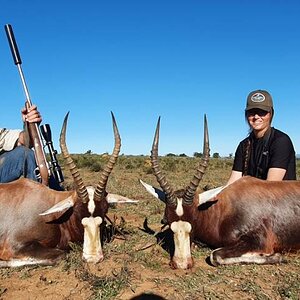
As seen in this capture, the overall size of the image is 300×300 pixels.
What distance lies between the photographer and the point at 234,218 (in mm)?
5121

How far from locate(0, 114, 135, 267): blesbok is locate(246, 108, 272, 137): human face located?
7.56 feet

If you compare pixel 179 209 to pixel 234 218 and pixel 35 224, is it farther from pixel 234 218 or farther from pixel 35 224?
pixel 35 224

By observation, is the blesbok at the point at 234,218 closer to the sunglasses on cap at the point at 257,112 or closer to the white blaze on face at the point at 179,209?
the white blaze on face at the point at 179,209

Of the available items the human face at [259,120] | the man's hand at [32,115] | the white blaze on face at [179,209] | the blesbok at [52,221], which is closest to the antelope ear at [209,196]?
the white blaze on face at [179,209]

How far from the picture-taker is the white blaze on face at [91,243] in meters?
4.79

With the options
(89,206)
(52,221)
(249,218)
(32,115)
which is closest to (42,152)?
(32,115)

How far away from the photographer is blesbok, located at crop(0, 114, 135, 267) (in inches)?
192

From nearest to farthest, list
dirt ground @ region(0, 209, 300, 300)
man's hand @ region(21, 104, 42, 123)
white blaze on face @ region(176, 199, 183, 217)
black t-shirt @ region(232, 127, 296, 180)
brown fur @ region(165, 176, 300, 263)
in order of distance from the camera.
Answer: dirt ground @ region(0, 209, 300, 300) < white blaze on face @ region(176, 199, 183, 217) < brown fur @ region(165, 176, 300, 263) < black t-shirt @ region(232, 127, 296, 180) < man's hand @ region(21, 104, 42, 123)

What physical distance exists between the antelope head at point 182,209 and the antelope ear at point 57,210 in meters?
1.18

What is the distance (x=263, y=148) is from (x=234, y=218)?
4.86 feet

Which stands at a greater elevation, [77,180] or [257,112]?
[257,112]

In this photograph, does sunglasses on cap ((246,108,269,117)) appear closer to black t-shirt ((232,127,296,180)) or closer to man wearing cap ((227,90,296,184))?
man wearing cap ((227,90,296,184))

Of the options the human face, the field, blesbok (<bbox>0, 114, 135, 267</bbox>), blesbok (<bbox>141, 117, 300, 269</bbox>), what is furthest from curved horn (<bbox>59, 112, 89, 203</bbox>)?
the human face

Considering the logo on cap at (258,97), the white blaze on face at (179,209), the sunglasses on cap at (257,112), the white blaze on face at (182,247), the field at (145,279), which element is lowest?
the field at (145,279)
